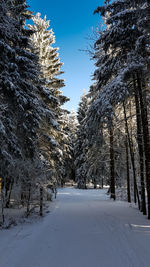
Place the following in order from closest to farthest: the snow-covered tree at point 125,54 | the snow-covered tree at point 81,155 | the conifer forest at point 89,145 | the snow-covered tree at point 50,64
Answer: the conifer forest at point 89,145, the snow-covered tree at point 125,54, the snow-covered tree at point 50,64, the snow-covered tree at point 81,155

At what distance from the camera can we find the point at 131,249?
13.3 feet

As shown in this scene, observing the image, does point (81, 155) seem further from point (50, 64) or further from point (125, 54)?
point (125, 54)

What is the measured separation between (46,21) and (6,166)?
54.0 feet

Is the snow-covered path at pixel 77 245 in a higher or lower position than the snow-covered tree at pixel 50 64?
lower

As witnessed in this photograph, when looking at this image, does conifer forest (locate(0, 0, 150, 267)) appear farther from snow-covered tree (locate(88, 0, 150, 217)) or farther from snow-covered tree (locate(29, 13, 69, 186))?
snow-covered tree (locate(29, 13, 69, 186))

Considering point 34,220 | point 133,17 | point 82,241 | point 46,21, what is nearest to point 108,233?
point 82,241

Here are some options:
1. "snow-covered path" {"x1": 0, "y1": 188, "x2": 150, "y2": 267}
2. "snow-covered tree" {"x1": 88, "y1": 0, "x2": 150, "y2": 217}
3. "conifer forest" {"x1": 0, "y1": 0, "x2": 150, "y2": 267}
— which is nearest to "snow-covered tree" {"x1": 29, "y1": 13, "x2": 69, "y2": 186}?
"conifer forest" {"x1": 0, "y1": 0, "x2": 150, "y2": 267}

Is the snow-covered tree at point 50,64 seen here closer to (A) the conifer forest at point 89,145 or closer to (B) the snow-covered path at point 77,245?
(A) the conifer forest at point 89,145

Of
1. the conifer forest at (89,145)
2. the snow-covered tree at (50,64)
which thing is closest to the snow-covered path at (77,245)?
the conifer forest at (89,145)

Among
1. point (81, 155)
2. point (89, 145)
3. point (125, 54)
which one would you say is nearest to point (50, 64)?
point (125, 54)

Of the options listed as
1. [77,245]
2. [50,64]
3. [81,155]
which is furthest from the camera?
[81,155]

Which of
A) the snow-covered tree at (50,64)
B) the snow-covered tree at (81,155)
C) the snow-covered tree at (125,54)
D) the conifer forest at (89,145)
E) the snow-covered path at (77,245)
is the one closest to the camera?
the snow-covered path at (77,245)

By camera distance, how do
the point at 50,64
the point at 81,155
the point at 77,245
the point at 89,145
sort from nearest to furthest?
the point at 77,245 → the point at 89,145 → the point at 50,64 → the point at 81,155

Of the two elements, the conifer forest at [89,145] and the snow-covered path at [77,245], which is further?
the conifer forest at [89,145]
